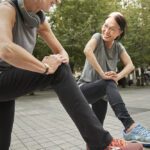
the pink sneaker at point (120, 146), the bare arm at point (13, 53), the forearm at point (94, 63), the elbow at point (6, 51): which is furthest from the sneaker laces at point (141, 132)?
the elbow at point (6, 51)

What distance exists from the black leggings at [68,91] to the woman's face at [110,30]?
181 cm

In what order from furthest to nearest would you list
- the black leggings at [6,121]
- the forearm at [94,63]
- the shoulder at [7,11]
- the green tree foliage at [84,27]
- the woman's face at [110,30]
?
the green tree foliage at [84,27] → the woman's face at [110,30] → the forearm at [94,63] → the black leggings at [6,121] → the shoulder at [7,11]

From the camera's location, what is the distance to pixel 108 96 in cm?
348

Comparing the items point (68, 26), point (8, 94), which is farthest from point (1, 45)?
point (68, 26)

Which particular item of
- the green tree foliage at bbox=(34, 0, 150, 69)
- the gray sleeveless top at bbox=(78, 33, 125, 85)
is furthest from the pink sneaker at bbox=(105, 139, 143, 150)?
the green tree foliage at bbox=(34, 0, 150, 69)

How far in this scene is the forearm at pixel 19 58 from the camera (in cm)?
221

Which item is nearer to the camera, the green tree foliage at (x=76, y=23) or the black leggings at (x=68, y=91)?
the black leggings at (x=68, y=91)

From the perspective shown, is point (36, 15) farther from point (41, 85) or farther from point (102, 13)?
point (102, 13)

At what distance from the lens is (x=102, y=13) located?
25438 mm

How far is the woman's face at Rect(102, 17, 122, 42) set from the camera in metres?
3.98

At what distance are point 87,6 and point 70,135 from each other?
822 inches

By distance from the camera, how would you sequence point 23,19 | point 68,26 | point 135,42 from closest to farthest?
point 23,19 < point 68,26 < point 135,42

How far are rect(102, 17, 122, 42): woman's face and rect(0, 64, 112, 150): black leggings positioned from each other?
5.92ft

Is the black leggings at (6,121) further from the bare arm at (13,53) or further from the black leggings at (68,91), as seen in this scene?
the bare arm at (13,53)
